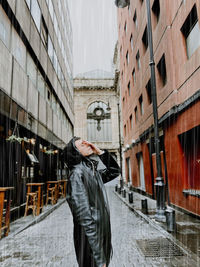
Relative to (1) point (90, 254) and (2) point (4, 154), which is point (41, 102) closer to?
(2) point (4, 154)

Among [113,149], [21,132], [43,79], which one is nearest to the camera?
[21,132]

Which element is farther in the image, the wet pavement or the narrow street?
the wet pavement

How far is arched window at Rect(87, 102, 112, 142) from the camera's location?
4309cm

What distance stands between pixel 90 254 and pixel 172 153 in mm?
8685

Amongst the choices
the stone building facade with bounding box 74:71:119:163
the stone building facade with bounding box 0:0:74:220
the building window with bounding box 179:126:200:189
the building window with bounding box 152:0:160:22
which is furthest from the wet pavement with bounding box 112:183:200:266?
the stone building facade with bounding box 74:71:119:163

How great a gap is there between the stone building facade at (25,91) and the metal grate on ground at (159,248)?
16.9 feet

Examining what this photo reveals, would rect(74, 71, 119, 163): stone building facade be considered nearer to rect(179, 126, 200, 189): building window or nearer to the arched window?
the arched window

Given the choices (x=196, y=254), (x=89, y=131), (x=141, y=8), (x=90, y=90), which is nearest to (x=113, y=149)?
(x=89, y=131)

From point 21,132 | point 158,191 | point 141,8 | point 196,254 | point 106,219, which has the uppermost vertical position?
point 141,8

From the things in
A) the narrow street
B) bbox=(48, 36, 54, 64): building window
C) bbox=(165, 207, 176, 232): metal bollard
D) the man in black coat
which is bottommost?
the narrow street

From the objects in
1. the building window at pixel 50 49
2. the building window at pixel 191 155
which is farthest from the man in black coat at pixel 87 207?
the building window at pixel 50 49

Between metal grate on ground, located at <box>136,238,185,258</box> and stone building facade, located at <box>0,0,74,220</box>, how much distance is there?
5.16m

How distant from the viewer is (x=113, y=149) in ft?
139

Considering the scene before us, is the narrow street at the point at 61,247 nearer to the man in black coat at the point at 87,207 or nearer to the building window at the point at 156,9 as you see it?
the man in black coat at the point at 87,207
